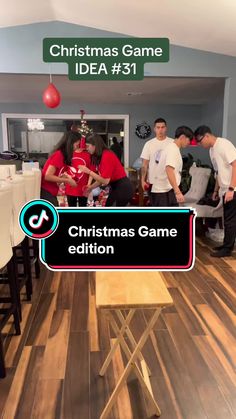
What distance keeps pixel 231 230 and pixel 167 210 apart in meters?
3.27

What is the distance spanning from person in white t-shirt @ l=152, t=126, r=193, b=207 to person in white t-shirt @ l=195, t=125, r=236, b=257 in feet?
1.77

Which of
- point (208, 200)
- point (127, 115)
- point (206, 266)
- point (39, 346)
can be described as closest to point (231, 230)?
point (206, 266)

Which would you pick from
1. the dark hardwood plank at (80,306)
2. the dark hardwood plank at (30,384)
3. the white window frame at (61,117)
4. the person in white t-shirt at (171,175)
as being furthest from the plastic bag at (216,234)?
the white window frame at (61,117)

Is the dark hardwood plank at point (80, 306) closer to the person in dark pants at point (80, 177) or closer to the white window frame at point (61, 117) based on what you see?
the person in dark pants at point (80, 177)

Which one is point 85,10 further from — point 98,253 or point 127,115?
point 127,115

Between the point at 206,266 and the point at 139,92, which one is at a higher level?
the point at 139,92

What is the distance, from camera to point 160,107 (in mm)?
7574

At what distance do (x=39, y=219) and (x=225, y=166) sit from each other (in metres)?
3.13

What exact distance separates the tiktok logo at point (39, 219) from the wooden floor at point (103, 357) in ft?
4.41

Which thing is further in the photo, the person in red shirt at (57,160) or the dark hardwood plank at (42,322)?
the dark hardwood plank at (42,322)

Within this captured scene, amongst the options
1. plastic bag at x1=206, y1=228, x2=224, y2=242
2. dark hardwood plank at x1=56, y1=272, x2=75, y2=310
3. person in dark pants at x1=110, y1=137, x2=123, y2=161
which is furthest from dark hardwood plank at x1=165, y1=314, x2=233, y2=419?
person in dark pants at x1=110, y1=137, x2=123, y2=161

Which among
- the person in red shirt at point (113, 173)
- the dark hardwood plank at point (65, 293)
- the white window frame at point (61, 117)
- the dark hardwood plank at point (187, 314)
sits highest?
the white window frame at point (61, 117)

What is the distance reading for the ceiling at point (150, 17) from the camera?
3.00m

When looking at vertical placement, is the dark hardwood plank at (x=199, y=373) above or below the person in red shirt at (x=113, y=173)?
below
